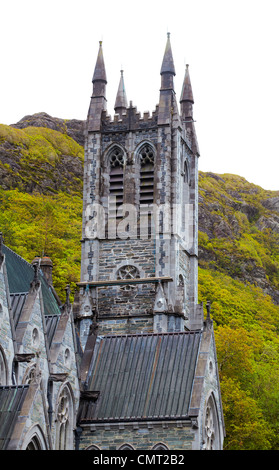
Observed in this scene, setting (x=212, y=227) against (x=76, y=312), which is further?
(x=212, y=227)

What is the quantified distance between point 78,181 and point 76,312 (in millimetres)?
71453

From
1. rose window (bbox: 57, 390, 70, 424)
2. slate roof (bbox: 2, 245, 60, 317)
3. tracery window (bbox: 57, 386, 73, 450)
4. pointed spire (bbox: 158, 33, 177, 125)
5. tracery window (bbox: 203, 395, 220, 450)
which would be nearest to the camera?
tracery window (bbox: 57, 386, 73, 450)

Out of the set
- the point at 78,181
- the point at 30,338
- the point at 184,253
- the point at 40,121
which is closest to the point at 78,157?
the point at 78,181

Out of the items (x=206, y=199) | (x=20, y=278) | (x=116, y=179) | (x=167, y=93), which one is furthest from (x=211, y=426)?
(x=206, y=199)

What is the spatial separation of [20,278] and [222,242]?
7732 cm

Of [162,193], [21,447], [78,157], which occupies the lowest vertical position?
[21,447]

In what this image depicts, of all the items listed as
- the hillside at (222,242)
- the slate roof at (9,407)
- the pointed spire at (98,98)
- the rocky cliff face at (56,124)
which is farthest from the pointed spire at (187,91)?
the rocky cliff face at (56,124)

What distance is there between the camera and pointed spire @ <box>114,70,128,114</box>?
1996 inches

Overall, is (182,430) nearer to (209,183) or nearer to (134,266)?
(134,266)

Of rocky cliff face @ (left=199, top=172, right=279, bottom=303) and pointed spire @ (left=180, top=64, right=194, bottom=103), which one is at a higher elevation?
rocky cliff face @ (left=199, top=172, right=279, bottom=303)

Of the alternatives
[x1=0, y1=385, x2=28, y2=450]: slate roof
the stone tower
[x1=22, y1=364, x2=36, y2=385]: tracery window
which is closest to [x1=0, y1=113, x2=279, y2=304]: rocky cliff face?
the stone tower

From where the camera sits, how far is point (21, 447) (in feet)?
83.9

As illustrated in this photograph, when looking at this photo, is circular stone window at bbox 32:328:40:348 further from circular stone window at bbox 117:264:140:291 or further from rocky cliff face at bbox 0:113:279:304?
rocky cliff face at bbox 0:113:279:304

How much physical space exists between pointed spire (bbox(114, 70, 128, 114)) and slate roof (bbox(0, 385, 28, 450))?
84.2 feet
